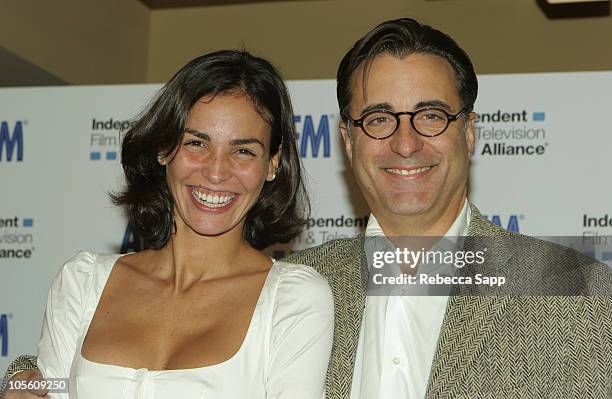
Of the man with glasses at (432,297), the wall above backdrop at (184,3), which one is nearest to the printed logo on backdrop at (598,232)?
the man with glasses at (432,297)

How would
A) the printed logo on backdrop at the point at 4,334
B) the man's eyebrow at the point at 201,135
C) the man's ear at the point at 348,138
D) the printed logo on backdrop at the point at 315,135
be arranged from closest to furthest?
the man's eyebrow at the point at 201,135 < the man's ear at the point at 348,138 < the printed logo on backdrop at the point at 315,135 < the printed logo on backdrop at the point at 4,334

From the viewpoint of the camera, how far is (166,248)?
10.0 ft

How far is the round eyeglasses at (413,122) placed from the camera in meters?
2.88

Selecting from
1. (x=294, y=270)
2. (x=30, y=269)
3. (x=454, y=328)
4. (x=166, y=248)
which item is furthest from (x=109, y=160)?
(x=454, y=328)

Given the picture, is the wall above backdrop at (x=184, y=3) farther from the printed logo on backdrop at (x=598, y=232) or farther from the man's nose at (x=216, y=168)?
the man's nose at (x=216, y=168)

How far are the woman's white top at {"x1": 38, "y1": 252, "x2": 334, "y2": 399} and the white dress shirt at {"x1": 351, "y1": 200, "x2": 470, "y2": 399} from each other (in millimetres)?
149

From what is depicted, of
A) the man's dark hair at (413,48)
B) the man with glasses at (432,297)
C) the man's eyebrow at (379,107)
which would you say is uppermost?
the man's dark hair at (413,48)

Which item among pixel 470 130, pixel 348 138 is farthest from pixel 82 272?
pixel 470 130

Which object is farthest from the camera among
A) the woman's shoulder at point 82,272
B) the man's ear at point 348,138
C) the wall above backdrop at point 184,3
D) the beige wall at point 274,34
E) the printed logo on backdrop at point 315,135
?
the wall above backdrop at point 184,3

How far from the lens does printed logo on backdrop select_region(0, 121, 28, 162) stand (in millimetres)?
4641

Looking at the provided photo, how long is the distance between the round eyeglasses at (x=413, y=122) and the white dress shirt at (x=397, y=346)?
51cm

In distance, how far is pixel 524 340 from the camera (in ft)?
8.70

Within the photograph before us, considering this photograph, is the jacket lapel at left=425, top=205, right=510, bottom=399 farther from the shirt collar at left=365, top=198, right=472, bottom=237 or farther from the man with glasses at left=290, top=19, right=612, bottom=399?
the shirt collar at left=365, top=198, right=472, bottom=237

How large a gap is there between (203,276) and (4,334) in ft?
6.40
